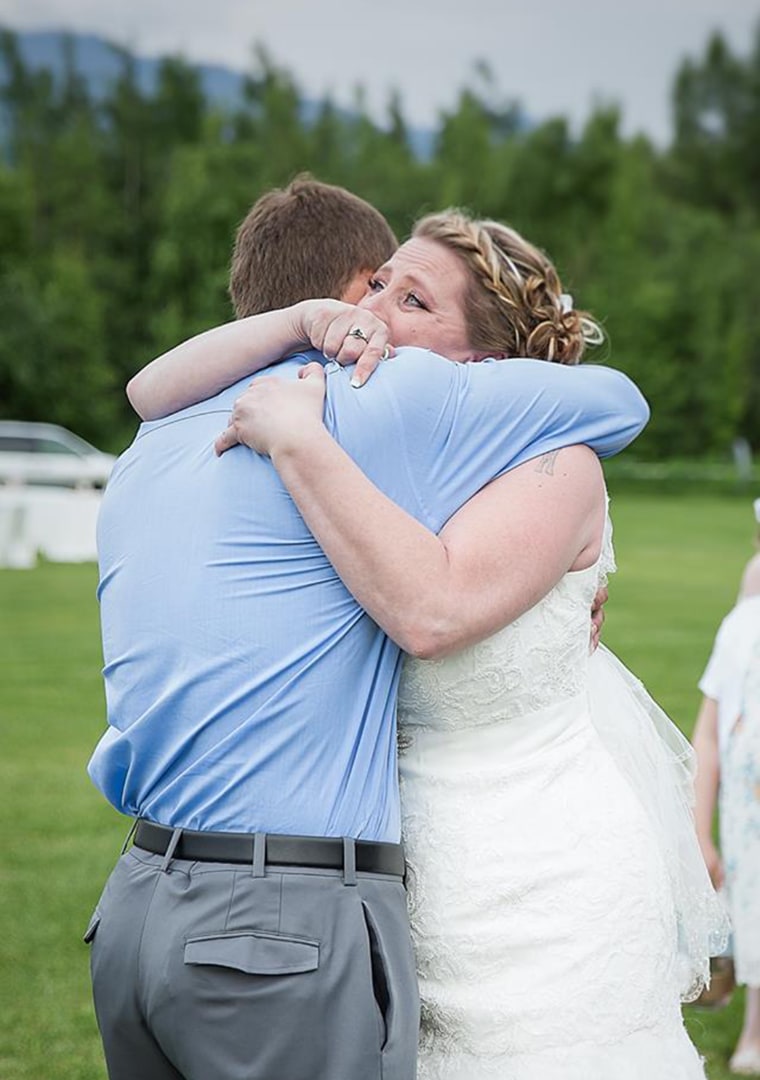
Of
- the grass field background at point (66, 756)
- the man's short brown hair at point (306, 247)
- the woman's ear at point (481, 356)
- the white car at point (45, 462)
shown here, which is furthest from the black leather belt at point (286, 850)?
the white car at point (45, 462)

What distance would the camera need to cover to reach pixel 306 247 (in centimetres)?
279

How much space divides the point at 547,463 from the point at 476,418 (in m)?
0.15

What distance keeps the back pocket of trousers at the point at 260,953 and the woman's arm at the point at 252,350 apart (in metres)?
0.85

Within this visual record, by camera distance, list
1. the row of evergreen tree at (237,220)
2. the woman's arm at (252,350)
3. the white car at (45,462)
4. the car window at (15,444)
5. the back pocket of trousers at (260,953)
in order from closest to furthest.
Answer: the back pocket of trousers at (260,953)
the woman's arm at (252,350)
the white car at (45,462)
the car window at (15,444)
the row of evergreen tree at (237,220)

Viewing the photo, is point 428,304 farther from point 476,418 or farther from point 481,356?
point 476,418

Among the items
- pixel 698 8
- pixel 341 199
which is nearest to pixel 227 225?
pixel 341 199

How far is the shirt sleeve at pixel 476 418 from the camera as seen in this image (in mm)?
2383

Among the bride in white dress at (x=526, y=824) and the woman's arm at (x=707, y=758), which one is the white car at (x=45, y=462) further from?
the bride in white dress at (x=526, y=824)

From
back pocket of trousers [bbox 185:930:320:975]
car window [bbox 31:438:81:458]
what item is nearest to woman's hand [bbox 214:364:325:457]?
back pocket of trousers [bbox 185:930:320:975]

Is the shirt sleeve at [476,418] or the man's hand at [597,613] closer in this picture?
the shirt sleeve at [476,418]

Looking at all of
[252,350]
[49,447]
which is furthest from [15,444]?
[252,350]

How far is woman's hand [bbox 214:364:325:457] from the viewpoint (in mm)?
2340

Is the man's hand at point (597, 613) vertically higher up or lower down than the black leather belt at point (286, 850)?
higher up

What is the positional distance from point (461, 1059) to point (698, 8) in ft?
411
